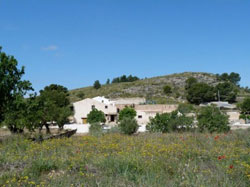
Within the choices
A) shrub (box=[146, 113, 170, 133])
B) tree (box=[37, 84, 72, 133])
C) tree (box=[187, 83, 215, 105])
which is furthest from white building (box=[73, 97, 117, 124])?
shrub (box=[146, 113, 170, 133])

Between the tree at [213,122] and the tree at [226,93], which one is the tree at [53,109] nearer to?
the tree at [213,122]

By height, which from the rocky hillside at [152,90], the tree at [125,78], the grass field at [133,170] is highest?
the tree at [125,78]

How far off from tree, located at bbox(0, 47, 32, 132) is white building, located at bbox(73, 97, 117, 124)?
3734 cm

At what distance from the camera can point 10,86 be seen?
12.9 meters

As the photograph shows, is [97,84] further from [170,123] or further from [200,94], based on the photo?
[170,123]

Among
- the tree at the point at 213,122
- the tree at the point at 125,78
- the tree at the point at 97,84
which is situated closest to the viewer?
the tree at the point at 213,122

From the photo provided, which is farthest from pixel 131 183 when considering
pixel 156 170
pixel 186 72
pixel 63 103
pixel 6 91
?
pixel 186 72

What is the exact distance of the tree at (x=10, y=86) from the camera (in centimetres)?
1255

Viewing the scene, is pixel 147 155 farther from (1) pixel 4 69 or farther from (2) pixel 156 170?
(1) pixel 4 69

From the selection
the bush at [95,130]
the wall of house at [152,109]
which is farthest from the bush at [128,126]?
the wall of house at [152,109]

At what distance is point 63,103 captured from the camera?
165ft

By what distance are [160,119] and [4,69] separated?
41.0ft

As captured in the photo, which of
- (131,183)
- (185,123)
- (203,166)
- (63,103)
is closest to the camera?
(131,183)

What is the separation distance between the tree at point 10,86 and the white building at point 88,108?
3734 centimetres
